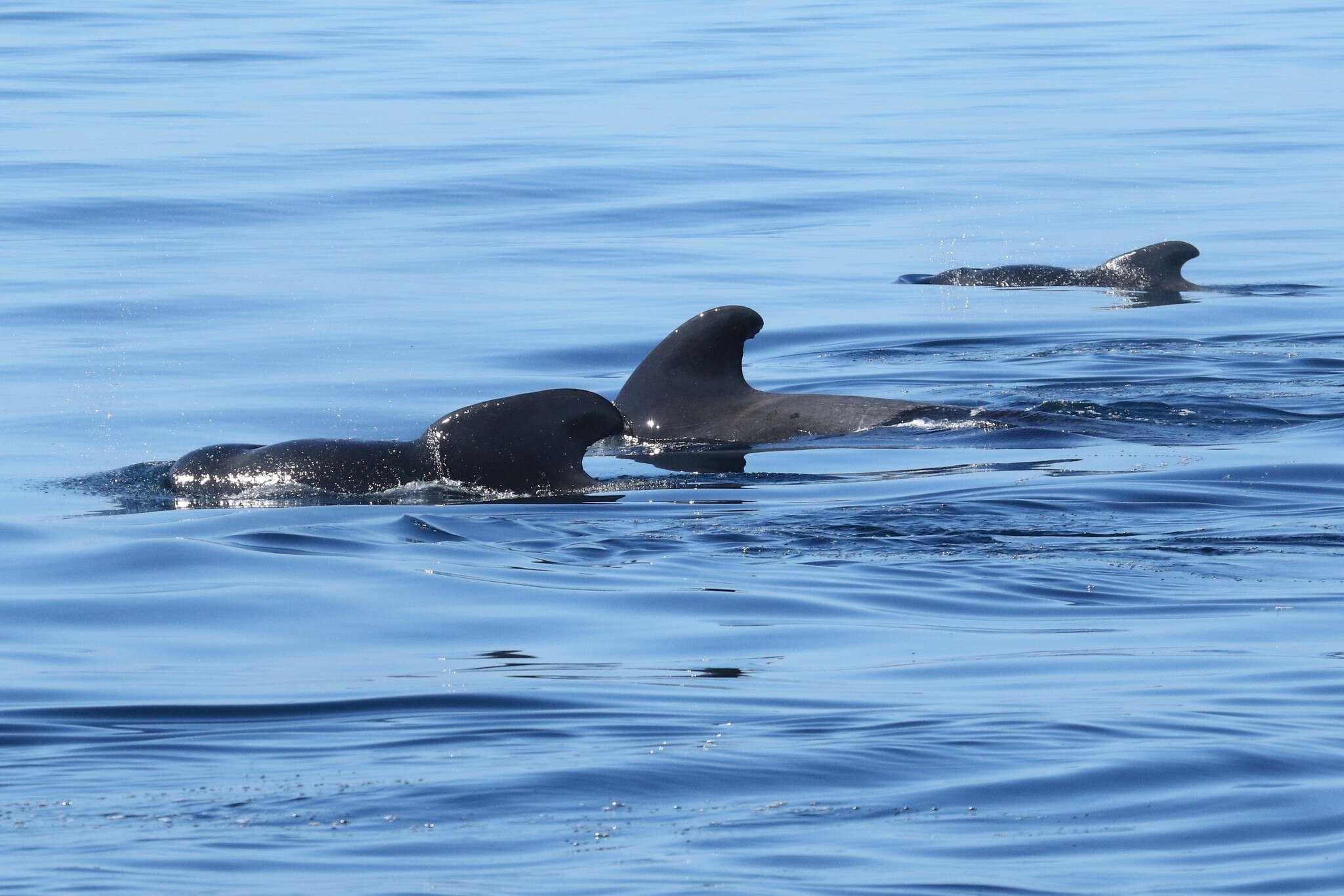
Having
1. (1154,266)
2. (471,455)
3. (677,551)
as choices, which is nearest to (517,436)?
(471,455)

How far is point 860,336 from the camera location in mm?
18547

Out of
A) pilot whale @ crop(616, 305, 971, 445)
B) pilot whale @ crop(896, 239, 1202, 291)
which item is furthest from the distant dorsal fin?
pilot whale @ crop(616, 305, 971, 445)

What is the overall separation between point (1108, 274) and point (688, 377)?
8.63m

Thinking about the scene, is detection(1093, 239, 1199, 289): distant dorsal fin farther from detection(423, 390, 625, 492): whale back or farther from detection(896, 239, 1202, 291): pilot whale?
detection(423, 390, 625, 492): whale back

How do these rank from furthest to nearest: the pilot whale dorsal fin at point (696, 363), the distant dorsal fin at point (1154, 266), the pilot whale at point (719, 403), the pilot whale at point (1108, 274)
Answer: the pilot whale at point (1108, 274) < the distant dorsal fin at point (1154, 266) < the pilot whale dorsal fin at point (696, 363) < the pilot whale at point (719, 403)

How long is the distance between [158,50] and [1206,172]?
1009 inches

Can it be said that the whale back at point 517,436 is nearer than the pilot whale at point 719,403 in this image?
Yes

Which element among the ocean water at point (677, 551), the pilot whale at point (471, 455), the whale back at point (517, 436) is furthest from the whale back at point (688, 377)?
the whale back at point (517, 436)

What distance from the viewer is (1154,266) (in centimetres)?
2073

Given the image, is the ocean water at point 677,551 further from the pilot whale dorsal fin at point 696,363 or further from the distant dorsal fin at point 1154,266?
the pilot whale dorsal fin at point 696,363

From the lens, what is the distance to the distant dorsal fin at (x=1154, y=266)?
2044 centimetres

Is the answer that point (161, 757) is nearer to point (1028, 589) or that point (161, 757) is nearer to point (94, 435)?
point (1028, 589)

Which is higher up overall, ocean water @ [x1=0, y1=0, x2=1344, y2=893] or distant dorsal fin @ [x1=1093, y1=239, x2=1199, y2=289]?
distant dorsal fin @ [x1=1093, y1=239, x2=1199, y2=289]

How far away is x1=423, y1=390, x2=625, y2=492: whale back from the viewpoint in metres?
10.9
